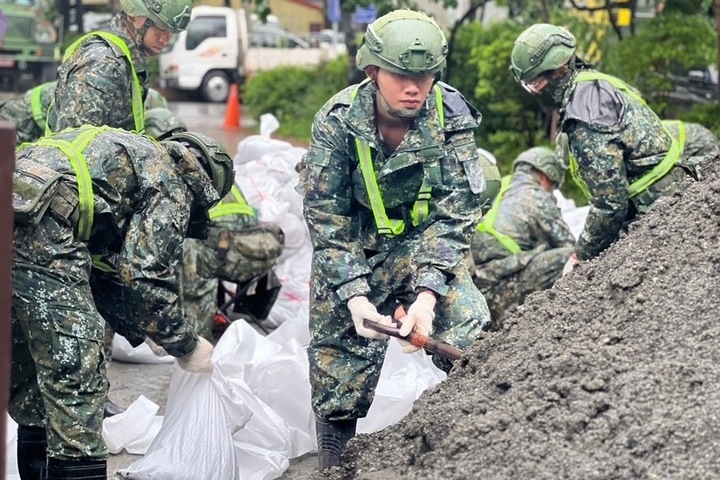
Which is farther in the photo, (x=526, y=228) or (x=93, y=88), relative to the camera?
(x=526, y=228)

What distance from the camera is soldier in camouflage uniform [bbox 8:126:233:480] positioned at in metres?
4.12

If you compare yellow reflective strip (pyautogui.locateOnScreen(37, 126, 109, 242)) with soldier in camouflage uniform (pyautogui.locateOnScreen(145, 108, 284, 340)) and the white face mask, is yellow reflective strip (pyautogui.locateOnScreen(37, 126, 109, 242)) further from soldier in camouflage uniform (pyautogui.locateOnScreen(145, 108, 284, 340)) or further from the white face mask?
soldier in camouflage uniform (pyautogui.locateOnScreen(145, 108, 284, 340))

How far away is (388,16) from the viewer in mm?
4684

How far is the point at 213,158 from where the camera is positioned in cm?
462

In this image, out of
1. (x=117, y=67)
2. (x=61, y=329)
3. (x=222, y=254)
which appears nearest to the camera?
(x=61, y=329)

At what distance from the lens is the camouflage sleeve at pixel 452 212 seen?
4.60 meters

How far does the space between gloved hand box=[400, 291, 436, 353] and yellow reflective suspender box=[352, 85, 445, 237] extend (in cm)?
35

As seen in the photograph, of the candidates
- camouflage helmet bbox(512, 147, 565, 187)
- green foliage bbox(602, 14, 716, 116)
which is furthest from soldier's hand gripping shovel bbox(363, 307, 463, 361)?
green foliage bbox(602, 14, 716, 116)

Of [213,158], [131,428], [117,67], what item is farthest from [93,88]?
[131,428]

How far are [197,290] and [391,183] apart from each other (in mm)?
2798

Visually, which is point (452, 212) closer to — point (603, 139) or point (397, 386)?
point (603, 139)

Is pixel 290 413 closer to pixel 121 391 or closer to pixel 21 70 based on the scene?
pixel 121 391

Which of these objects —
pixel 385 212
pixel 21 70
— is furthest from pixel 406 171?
pixel 21 70

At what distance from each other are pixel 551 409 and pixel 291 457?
7.45ft
